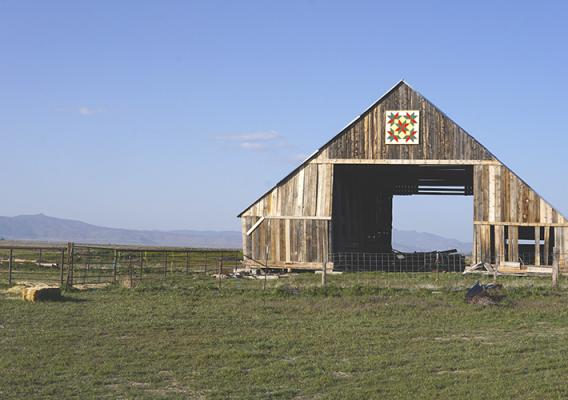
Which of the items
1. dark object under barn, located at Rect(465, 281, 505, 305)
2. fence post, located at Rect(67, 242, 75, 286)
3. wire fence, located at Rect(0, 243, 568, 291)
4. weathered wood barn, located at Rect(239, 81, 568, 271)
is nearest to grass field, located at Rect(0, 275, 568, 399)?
dark object under barn, located at Rect(465, 281, 505, 305)

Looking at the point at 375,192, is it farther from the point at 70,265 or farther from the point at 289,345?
the point at 289,345

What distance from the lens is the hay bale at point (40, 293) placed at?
24.2 m

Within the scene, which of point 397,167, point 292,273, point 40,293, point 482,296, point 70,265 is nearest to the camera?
point 482,296

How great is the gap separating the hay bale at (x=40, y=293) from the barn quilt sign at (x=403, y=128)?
62.7ft

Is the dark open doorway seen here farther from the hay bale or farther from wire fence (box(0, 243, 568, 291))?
the hay bale

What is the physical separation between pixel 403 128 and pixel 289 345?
23.4 metres

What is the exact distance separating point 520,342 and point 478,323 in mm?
2974

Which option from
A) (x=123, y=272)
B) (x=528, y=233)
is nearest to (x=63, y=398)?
(x=123, y=272)

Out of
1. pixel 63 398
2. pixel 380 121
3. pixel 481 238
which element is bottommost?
pixel 63 398

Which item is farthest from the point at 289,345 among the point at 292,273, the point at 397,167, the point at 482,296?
the point at 397,167

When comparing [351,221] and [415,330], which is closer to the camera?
[415,330]

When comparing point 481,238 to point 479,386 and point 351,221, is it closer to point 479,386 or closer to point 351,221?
point 351,221

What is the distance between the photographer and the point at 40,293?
80.1 feet

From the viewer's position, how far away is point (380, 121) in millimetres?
39406
